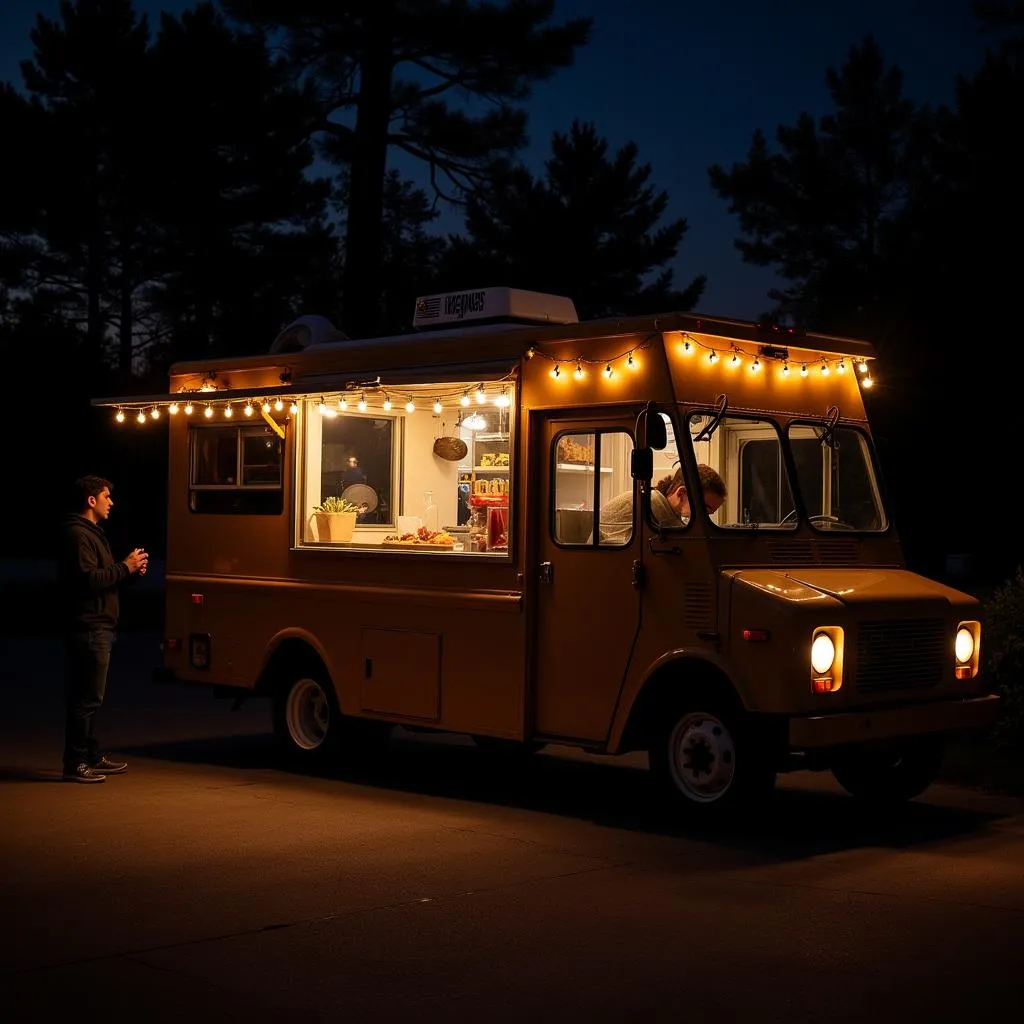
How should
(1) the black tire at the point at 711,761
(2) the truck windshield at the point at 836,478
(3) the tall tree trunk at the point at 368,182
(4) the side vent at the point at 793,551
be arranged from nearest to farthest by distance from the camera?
(1) the black tire at the point at 711,761, (4) the side vent at the point at 793,551, (2) the truck windshield at the point at 836,478, (3) the tall tree trunk at the point at 368,182

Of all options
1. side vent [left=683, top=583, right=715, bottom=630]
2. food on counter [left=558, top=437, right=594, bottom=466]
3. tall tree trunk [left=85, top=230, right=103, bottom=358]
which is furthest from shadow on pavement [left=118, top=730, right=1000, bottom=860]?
tall tree trunk [left=85, top=230, right=103, bottom=358]

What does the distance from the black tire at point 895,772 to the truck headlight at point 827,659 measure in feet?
2.85

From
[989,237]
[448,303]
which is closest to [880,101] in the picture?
[989,237]

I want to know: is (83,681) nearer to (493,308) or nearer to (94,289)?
(493,308)

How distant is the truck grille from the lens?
9.93 metres

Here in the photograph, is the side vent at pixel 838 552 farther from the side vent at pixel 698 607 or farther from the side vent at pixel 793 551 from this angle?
the side vent at pixel 698 607

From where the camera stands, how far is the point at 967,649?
10.6m

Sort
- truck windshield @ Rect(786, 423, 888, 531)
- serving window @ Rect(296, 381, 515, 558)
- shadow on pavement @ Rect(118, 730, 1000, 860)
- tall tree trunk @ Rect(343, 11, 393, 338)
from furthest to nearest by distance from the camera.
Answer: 1. tall tree trunk @ Rect(343, 11, 393, 338)
2. serving window @ Rect(296, 381, 515, 558)
3. truck windshield @ Rect(786, 423, 888, 531)
4. shadow on pavement @ Rect(118, 730, 1000, 860)

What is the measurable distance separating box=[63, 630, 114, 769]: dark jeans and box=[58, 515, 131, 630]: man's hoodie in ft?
0.34

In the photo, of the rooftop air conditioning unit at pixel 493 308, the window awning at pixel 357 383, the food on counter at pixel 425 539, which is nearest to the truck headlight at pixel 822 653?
the window awning at pixel 357 383

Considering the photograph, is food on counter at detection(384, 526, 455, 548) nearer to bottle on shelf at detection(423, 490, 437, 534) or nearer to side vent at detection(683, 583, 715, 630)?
bottle on shelf at detection(423, 490, 437, 534)

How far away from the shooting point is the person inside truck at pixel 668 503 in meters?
10.4

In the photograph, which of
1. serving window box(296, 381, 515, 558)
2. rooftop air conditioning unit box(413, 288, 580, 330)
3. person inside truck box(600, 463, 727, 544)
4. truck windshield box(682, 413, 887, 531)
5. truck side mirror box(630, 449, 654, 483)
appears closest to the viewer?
truck side mirror box(630, 449, 654, 483)

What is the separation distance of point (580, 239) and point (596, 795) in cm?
3281
